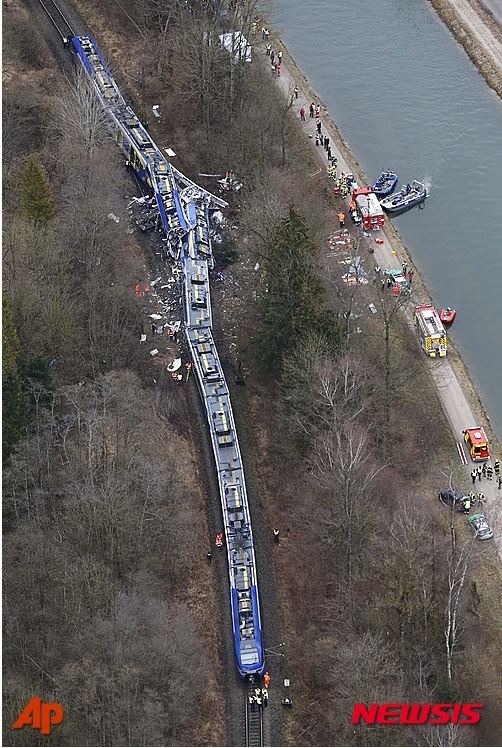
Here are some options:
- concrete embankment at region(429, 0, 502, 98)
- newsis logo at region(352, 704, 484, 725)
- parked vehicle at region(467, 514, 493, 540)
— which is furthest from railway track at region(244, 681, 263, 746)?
concrete embankment at region(429, 0, 502, 98)

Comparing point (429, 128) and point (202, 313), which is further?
point (429, 128)

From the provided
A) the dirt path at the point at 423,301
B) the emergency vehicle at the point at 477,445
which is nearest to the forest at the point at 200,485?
the dirt path at the point at 423,301

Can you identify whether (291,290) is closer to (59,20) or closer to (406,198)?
(406,198)

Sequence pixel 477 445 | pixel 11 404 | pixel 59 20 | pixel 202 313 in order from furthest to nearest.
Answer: pixel 59 20, pixel 202 313, pixel 477 445, pixel 11 404

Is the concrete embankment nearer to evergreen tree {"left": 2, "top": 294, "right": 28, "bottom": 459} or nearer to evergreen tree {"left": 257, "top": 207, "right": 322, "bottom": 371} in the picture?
evergreen tree {"left": 257, "top": 207, "right": 322, "bottom": 371}

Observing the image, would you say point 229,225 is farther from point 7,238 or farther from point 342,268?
point 7,238

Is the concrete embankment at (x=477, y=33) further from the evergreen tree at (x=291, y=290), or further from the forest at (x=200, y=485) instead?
the evergreen tree at (x=291, y=290)

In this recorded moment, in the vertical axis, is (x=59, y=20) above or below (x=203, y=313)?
above

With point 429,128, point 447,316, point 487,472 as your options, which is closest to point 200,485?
point 487,472
